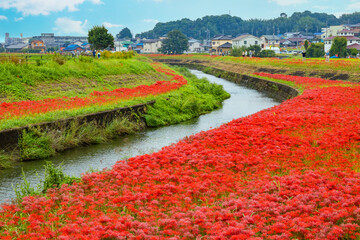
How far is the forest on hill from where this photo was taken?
600 ft

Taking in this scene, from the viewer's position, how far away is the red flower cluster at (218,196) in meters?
6.47

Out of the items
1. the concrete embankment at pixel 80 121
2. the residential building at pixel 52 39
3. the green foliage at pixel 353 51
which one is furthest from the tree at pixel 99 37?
the residential building at pixel 52 39

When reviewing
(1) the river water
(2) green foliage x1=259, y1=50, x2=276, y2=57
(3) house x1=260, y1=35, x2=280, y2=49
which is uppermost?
(3) house x1=260, y1=35, x2=280, y2=49

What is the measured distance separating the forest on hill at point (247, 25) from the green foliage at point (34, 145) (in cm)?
17078

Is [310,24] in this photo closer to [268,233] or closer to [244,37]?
[244,37]

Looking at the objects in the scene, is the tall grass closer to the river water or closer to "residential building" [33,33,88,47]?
the river water

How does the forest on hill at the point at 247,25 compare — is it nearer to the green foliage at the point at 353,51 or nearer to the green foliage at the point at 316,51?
the green foliage at the point at 316,51

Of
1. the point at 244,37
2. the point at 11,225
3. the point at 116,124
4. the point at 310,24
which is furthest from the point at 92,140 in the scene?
the point at 310,24

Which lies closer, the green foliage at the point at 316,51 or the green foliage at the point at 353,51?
the green foliage at the point at 353,51

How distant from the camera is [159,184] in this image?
9.05m

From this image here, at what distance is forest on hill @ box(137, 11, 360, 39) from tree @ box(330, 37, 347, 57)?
113600 mm

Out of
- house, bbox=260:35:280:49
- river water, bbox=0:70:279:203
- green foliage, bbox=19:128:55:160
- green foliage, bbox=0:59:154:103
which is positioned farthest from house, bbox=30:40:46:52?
green foliage, bbox=19:128:55:160

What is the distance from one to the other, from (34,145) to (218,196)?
27.6 feet

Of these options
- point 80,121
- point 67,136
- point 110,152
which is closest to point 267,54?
point 80,121
